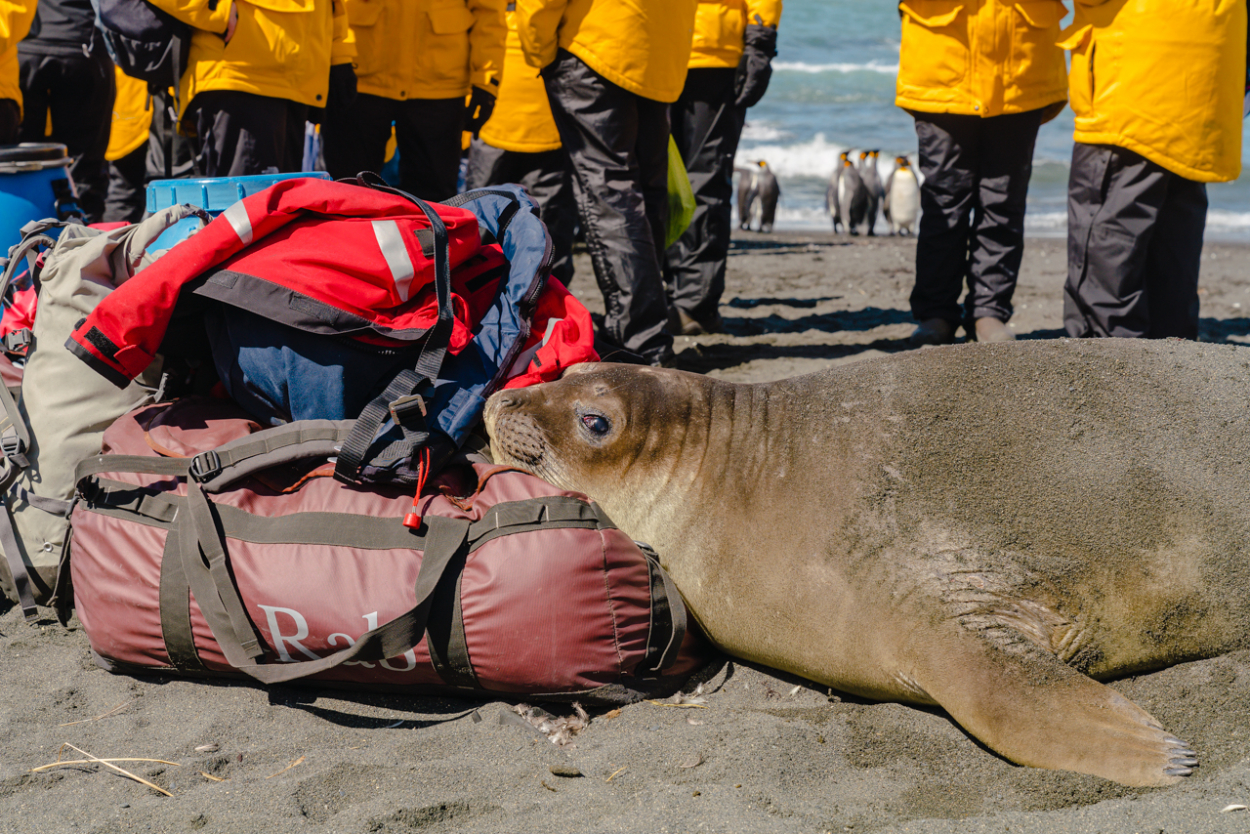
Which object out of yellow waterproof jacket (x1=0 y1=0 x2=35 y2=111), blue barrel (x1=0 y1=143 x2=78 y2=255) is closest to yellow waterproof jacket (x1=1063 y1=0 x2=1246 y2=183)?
blue barrel (x1=0 y1=143 x2=78 y2=255)

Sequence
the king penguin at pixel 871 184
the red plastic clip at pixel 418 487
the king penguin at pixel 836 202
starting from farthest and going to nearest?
the king penguin at pixel 836 202
the king penguin at pixel 871 184
the red plastic clip at pixel 418 487

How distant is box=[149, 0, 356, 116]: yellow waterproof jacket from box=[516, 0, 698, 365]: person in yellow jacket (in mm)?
918

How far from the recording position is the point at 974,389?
2660 mm

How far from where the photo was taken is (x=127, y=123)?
719 cm

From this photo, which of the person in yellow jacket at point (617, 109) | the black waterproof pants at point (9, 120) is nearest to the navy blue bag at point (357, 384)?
the person in yellow jacket at point (617, 109)

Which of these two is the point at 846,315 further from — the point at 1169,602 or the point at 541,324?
the point at 1169,602

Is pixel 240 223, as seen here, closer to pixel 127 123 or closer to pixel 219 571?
pixel 219 571

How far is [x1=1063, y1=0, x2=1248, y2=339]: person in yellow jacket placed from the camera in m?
4.05

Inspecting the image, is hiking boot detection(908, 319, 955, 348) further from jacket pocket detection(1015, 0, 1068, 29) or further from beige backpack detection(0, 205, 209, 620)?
beige backpack detection(0, 205, 209, 620)

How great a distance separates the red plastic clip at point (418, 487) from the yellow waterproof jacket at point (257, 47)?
246 cm

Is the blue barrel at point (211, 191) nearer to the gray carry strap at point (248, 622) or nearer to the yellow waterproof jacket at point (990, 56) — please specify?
the gray carry strap at point (248, 622)

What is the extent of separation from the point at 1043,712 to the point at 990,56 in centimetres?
411

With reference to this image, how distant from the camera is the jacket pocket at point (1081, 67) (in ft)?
14.0

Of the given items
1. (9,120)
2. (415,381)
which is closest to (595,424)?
(415,381)
